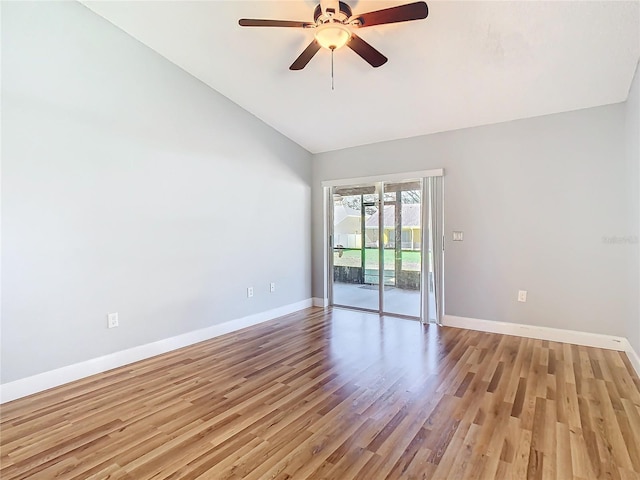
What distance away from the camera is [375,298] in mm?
5273

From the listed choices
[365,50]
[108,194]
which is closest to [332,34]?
[365,50]

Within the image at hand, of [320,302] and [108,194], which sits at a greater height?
[108,194]

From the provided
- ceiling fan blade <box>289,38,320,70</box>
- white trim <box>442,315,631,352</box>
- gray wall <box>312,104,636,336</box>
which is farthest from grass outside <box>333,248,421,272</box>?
ceiling fan blade <box>289,38,320,70</box>

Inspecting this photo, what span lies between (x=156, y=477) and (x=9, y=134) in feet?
8.68

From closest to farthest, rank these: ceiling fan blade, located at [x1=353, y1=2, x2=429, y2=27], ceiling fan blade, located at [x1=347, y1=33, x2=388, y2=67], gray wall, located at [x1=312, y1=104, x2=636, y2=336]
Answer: ceiling fan blade, located at [x1=353, y1=2, x2=429, y2=27] → ceiling fan blade, located at [x1=347, y1=33, x2=388, y2=67] → gray wall, located at [x1=312, y1=104, x2=636, y2=336]

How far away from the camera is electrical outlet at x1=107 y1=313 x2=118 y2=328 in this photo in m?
3.13

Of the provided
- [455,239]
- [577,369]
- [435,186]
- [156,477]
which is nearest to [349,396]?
[156,477]

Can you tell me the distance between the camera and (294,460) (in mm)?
1849

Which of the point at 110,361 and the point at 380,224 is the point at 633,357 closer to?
the point at 380,224

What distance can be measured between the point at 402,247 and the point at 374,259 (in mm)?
482

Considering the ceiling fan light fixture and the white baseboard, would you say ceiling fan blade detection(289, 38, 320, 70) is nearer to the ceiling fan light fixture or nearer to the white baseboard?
the ceiling fan light fixture

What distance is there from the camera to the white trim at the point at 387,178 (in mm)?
4434

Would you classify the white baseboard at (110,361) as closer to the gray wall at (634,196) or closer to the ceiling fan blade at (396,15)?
the ceiling fan blade at (396,15)

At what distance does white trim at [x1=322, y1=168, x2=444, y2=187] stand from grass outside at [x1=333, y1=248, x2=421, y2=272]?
102 cm
